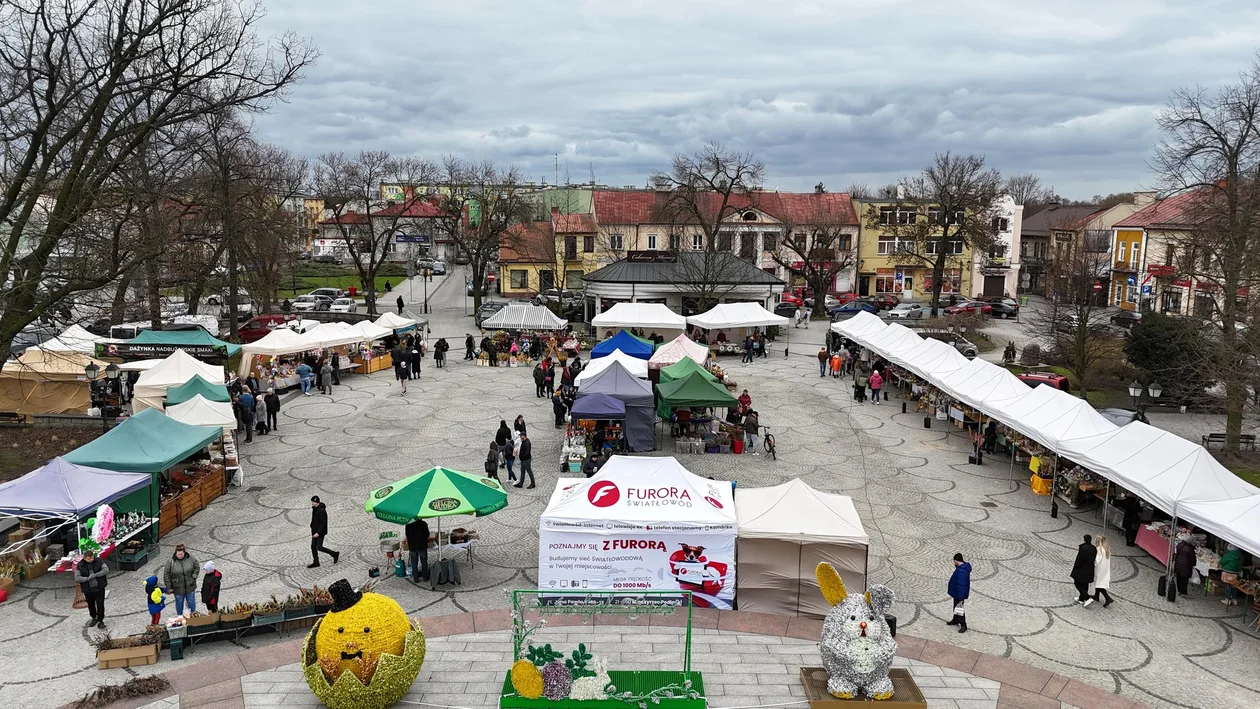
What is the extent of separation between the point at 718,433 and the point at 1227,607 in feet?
38.5

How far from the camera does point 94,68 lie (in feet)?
58.2

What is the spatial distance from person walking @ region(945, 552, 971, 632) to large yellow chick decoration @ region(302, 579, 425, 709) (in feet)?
25.0

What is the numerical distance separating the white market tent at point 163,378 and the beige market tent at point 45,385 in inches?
135

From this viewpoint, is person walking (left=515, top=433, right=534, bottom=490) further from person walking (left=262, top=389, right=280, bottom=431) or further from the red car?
the red car

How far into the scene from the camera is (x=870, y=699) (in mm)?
9633

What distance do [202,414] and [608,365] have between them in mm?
9913

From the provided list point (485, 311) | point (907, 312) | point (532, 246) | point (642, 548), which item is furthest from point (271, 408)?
point (907, 312)

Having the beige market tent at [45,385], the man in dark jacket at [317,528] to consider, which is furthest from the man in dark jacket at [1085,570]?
the beige market tent at [45,385]

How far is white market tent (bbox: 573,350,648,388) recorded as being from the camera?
23.2 meters

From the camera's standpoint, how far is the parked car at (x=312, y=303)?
48.8 meters

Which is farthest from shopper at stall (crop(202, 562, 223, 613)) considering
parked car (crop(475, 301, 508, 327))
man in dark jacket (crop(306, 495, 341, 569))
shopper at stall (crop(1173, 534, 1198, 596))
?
parked car (crop(475, 301, 508, 327))

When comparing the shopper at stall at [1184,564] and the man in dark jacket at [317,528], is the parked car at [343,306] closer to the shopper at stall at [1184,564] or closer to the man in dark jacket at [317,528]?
the man in dark jacket at [317,528]

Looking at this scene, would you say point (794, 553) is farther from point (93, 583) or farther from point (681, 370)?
point (681, 370)

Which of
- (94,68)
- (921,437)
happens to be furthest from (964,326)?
(94,68)
